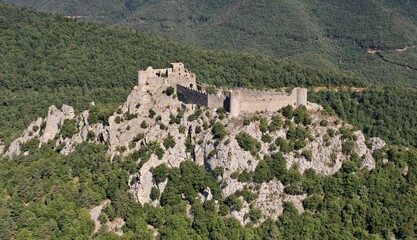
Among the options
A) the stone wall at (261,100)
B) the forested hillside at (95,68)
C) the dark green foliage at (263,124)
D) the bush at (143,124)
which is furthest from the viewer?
the forested hillside at (95,68)

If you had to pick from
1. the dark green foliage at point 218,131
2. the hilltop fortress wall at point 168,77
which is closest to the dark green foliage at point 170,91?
the hilltop fortress wall at point 168,77

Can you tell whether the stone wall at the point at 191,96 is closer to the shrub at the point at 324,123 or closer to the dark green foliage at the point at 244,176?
the dark green foliage at the point at 244,176

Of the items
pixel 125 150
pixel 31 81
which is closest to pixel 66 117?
pixel 125 150

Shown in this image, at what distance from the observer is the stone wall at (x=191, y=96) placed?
54469 mm

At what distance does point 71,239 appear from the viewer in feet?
160

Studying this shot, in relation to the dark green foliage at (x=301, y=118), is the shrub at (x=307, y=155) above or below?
below

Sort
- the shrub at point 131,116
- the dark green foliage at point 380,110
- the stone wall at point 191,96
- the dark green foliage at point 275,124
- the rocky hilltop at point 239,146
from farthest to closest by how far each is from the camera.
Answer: the dark green foliage at point 380,110, the shrub at point 131,116, the stone wall at point 191,96, the dark green foliage at point 275,124, the rocky hilltop at point 239,146

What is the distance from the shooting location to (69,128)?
61281mm

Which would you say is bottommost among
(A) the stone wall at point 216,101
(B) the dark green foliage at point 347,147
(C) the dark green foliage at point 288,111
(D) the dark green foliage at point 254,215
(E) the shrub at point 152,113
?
(D) the dark green foliage at point 254,215

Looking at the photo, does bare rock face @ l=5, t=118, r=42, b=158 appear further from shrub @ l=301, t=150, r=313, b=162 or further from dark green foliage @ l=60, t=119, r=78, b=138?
Result: shrub @ l=301, t=150, r=313, b=162

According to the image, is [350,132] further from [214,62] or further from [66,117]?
[214,62]

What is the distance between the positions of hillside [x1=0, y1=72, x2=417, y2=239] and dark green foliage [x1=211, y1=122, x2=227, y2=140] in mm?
99

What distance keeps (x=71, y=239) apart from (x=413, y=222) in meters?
31.4

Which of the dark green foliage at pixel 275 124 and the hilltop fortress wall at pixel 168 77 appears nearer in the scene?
the dark green foliage at pixel 275 124
